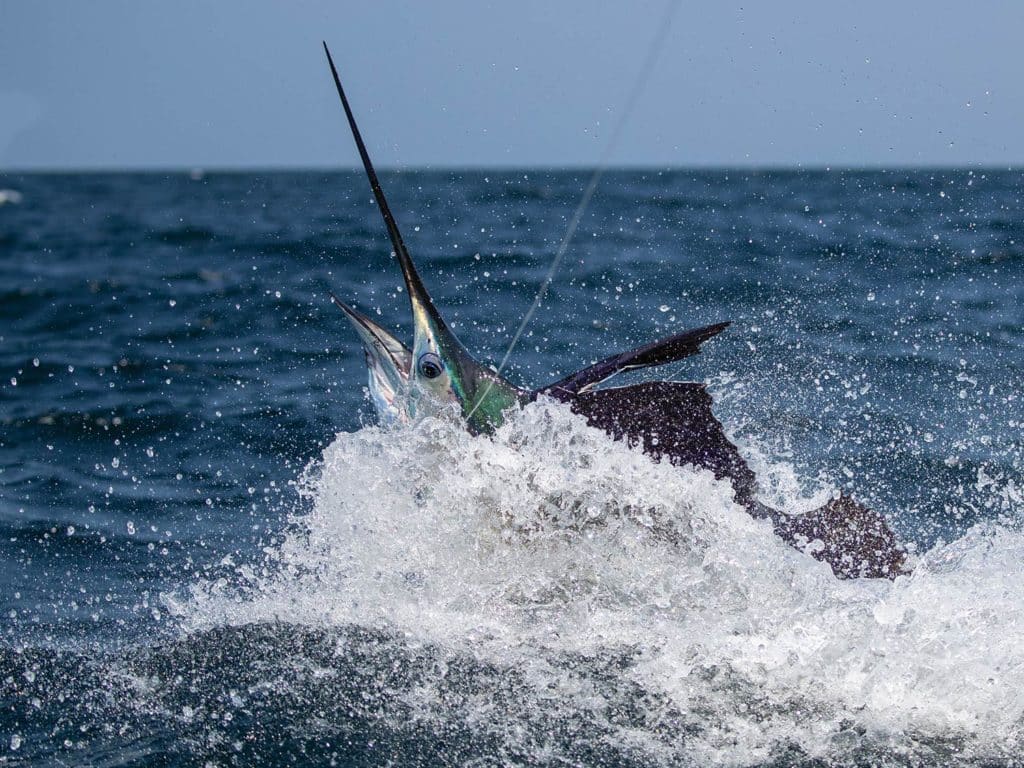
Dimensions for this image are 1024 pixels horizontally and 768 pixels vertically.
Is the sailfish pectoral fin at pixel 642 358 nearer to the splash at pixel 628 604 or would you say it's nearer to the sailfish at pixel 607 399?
the sailfish at pixel 607 399

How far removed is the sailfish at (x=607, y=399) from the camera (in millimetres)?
3936

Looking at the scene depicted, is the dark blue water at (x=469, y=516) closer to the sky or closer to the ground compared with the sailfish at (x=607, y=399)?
closer to the ground

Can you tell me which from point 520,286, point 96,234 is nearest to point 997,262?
point 520,286

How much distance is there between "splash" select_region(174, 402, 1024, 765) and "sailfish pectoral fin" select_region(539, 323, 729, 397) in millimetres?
140

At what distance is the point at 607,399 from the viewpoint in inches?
159

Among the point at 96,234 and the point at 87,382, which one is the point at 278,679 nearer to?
the point at 87,382

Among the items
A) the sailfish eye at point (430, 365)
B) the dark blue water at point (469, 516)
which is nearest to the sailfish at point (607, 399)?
the sailfish eye at point (430, 365)

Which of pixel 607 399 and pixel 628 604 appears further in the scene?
pixel 607 399

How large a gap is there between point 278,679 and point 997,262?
8.30 metres

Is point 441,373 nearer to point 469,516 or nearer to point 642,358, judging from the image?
point 469,516

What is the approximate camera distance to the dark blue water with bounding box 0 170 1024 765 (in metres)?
3.20

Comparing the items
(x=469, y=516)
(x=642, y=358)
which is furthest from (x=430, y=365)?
(x=642, y=358)

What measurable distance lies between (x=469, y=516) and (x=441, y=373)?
504 mm

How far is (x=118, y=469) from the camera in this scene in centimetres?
585
